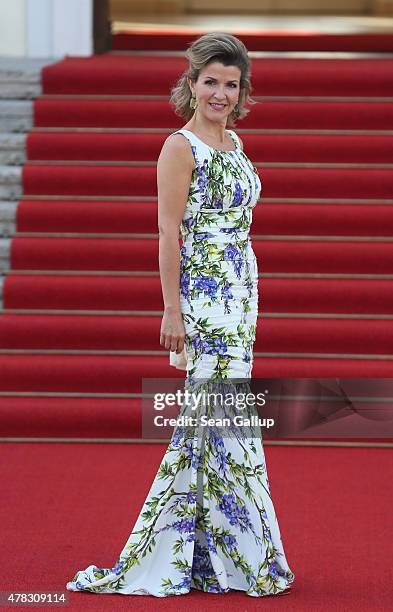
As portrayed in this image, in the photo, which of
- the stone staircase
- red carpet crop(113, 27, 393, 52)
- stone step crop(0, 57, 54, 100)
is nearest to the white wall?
the stone staircase

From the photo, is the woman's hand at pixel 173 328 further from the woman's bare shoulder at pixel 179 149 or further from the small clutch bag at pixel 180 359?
the woman's bare shoulder at pixel 179 149

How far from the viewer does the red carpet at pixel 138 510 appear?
127 inches

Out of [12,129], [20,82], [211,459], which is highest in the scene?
[20,82]

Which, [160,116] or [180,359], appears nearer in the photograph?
[180,359]

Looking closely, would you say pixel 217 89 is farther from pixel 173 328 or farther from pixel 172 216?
pixel 173 328

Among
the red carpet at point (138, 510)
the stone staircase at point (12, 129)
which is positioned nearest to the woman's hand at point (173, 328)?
the red carpet at point (138, 510)

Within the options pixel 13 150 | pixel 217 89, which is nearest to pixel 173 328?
pixel 217 89

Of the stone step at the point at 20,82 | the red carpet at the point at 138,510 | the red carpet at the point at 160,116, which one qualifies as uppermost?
the stone step at the point at 20,82

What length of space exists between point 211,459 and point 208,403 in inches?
5.6

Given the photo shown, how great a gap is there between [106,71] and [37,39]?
896 mm

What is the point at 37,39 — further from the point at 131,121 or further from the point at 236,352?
the point at 236,352

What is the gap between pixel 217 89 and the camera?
3189 millimetres

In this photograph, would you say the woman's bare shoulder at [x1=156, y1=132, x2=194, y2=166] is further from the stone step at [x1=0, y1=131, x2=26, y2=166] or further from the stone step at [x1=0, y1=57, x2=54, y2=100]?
the stone step at [x1=0, y1=57, x2=54, y2=100]

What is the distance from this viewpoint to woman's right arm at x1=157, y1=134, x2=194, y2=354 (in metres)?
3.16
